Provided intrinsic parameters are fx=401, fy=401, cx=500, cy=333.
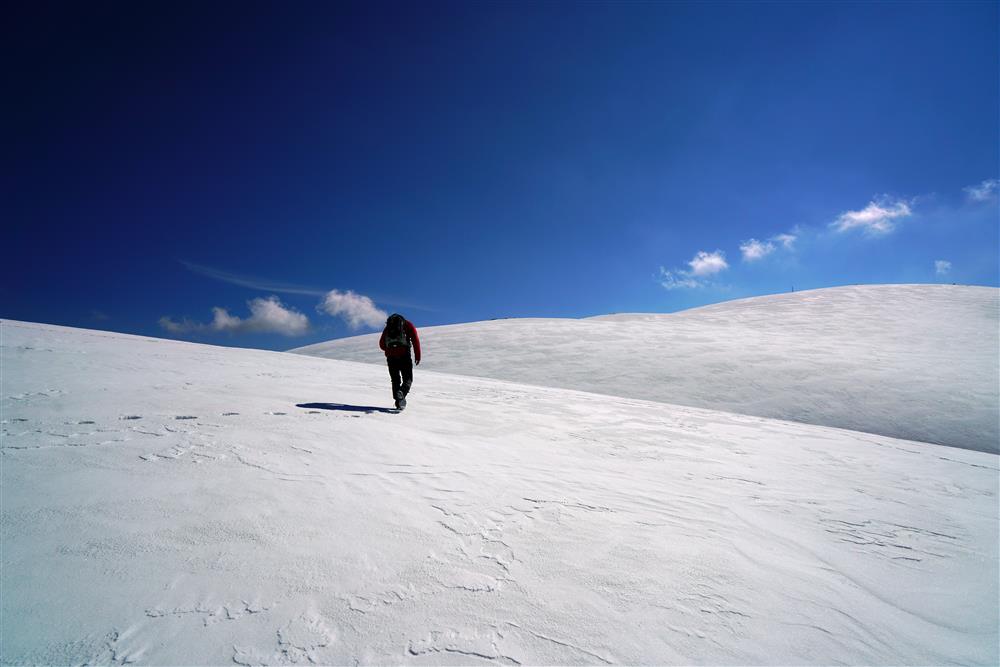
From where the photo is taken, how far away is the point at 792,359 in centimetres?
1440

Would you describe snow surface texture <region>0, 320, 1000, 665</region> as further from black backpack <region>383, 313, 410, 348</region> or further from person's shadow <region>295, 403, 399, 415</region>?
black backpack <region>383, 313, 410, 348</region>

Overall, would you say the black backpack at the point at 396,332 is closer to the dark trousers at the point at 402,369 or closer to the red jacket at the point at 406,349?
the red jacket at the point at 406,349

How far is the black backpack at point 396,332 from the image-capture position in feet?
24.0

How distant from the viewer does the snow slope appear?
10.4 m

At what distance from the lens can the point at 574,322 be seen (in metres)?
24.5

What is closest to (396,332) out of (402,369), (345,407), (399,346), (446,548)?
(399,346)

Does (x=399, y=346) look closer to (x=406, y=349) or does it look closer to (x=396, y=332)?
(x=406, y=349)

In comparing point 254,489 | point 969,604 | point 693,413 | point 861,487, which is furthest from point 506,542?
point 693,413

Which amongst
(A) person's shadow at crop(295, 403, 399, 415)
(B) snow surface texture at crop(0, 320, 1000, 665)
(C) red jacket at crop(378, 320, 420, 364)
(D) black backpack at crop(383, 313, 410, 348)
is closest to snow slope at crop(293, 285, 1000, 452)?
(B) snow surface texture at crop(0, 320, 1000, 665)

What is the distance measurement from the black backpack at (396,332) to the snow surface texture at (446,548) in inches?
81.0

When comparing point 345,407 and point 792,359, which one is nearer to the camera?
point 345,407

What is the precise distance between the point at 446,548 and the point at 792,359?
15957 mm

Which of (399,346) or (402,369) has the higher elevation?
(399,346)

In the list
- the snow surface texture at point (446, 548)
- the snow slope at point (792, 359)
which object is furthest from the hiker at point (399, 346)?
the snow slope at point (792, 359)
